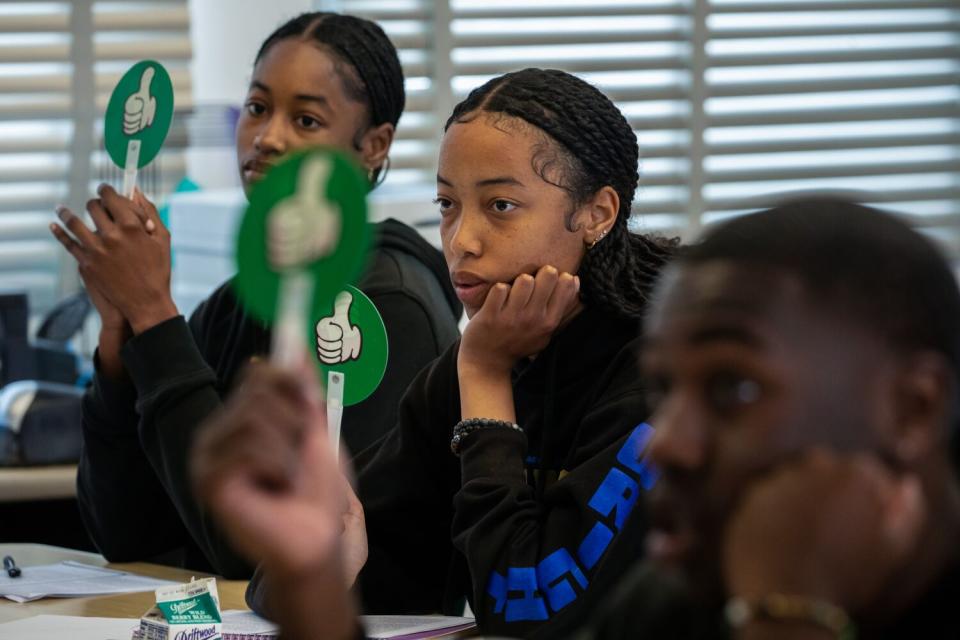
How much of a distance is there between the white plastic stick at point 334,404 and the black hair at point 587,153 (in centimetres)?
37

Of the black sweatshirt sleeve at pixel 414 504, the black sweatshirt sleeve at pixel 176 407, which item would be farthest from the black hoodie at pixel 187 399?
the black sweatshirt sleeve at pixel 414 504

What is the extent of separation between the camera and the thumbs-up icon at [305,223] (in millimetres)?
790

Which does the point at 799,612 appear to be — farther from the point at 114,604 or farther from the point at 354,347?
the point at 114,604

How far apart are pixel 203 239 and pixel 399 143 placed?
131 centimetres

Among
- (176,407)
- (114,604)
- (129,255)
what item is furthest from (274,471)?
(129,255)

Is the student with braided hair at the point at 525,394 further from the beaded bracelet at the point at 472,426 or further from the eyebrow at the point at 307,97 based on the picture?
the eyebrow at the point at 307,97

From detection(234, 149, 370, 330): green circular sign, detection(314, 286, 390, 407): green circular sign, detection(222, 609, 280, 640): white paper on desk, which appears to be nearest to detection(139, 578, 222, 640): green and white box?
detection(222, 609, 280, 640): white paper on desk

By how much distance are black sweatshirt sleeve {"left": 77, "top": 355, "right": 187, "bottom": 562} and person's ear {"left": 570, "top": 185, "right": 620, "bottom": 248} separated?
33.2 inches

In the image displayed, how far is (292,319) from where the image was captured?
2.49ft

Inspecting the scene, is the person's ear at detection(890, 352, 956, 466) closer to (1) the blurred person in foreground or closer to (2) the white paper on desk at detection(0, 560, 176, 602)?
(1) the blurred person in foreground

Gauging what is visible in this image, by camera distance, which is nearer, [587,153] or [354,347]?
[354,347]

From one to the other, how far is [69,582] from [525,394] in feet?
2.39

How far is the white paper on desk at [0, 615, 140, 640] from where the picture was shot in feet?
5.26

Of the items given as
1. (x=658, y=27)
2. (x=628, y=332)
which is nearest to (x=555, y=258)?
(x=628, y=332)
